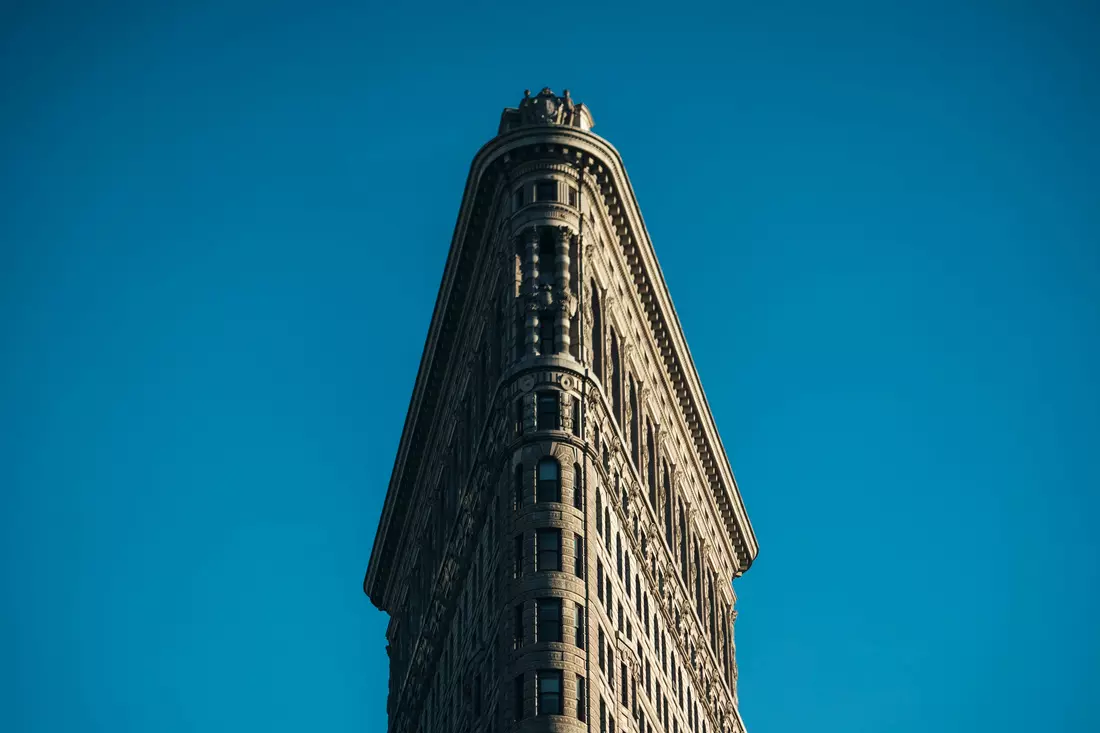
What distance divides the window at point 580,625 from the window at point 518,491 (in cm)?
754

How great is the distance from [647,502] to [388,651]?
39.7 m

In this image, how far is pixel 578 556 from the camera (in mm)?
119875

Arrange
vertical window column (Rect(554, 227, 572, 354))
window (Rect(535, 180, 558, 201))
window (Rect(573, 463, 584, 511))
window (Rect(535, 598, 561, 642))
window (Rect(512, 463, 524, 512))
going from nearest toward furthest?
window (Rect(535, 598, 561, 642)) < window (Rect(512, 463, 524, 512)) < window (Rect(573, 463, 584, 511)) < vertical window column (Rect(554, 227, 572, 354)) < window (Rect(535, 180, 558, 201))

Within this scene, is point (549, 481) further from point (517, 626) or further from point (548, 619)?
point (517, 626)

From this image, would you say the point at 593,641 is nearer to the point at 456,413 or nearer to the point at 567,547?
the point at 567,547

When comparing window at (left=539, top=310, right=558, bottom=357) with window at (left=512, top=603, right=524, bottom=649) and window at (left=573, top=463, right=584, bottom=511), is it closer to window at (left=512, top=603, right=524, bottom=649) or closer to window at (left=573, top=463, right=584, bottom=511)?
window at (left=573, top=463, right=584, bottom=511)

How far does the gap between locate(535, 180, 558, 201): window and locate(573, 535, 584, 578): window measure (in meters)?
24.7

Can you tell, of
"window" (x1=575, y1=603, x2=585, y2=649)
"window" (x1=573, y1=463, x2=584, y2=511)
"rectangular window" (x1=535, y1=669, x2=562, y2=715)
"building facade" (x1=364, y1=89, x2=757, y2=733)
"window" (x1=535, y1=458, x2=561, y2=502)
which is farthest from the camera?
"window" (x1=573, y1=463, x2=584, y2=511)

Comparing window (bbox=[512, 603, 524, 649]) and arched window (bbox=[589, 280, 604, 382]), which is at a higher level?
arched window (bbox=[589, 280, 604, 382])

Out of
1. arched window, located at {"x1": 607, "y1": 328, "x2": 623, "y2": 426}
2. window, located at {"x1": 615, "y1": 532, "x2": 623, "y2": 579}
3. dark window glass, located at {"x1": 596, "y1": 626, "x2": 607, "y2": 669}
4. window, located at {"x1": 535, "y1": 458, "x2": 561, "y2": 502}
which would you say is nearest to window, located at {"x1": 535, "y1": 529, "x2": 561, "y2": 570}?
window, located at {"x1": 535, "y1": 458, "x2": 561, "y2": 502}

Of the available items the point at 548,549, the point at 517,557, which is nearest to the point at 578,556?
the point at 548,549

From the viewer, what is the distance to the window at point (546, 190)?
134625 mm

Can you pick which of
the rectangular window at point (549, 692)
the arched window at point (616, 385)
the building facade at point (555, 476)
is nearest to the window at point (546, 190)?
the building facade at point (555, 476)

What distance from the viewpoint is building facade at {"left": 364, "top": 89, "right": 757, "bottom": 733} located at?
119m
